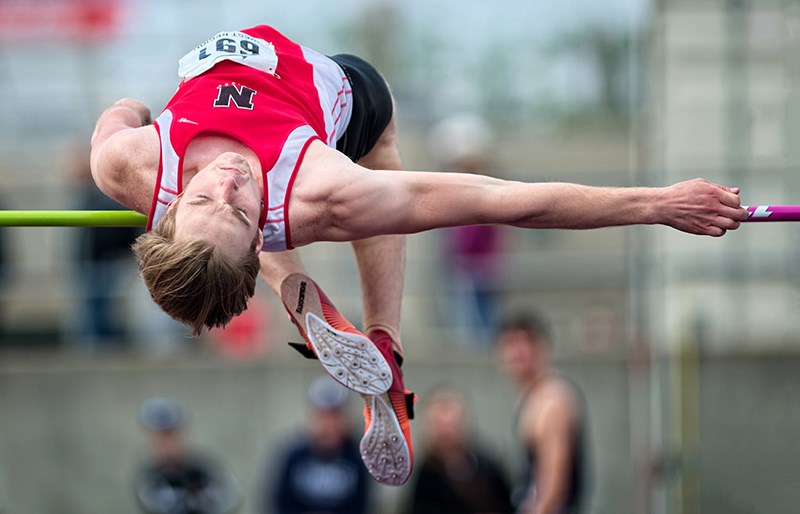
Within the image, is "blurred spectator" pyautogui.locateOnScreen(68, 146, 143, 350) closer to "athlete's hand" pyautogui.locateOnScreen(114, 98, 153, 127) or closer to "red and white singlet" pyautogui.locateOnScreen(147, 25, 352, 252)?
"athlete's hand" pyautogui.locateOnScreen(114, 98, 153, 127)

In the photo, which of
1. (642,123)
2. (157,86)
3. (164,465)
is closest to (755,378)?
(642,123)

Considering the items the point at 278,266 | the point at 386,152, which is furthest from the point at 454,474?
the point at 278,266

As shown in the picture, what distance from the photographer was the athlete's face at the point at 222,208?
4.07m

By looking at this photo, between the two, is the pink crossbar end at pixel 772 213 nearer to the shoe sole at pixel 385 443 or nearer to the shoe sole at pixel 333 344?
the shoe sole at pixel 333 344

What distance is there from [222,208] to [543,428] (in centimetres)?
330

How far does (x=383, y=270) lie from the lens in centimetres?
524

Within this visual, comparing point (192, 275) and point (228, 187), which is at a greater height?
point (228, 187)

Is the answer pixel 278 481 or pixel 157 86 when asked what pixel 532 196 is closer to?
pixel 278 481

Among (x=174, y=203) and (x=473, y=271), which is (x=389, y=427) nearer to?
(x=174, y=203)

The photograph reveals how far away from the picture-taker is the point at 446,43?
50.5 ft

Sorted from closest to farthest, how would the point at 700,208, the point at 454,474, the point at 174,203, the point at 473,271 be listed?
the point at 174,203 < the point at 700,208 < the point at 454,474 < the point at 473,271

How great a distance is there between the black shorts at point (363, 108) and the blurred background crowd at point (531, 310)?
8.35ft

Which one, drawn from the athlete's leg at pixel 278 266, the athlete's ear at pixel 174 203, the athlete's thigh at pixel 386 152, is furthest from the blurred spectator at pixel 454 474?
the athlete's ear at pixel 174 203

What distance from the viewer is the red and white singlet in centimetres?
423
